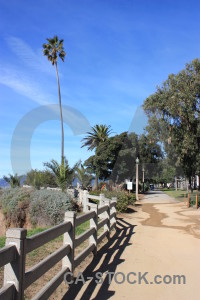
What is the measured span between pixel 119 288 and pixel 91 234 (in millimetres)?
2068

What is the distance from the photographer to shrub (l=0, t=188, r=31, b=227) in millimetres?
15539

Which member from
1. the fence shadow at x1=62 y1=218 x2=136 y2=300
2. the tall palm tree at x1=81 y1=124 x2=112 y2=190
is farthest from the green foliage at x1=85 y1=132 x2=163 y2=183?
the fence shadow at x1=62 y1=218 x2=136 y2=300

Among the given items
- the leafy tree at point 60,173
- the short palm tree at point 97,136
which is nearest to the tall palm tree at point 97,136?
the short palm tree at point 97,136

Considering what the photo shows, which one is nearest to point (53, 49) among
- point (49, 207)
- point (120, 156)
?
point (120, 156)

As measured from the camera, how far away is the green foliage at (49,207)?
44.9 feet

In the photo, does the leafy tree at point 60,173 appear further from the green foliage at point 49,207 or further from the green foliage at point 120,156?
the green foliage at point 120,156

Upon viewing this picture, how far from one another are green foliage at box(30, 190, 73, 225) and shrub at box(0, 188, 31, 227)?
102 cm

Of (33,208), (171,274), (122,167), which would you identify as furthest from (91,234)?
(122,167)

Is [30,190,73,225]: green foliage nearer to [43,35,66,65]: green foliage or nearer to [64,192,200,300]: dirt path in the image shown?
[64,192,200,300]: dirt path

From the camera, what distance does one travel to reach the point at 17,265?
3.36 meters

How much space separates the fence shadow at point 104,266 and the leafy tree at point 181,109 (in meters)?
17.8

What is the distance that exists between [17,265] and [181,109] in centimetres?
2457

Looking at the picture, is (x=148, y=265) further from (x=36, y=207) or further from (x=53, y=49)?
(x=53, y=49)

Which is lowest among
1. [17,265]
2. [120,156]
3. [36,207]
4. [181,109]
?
[36,207]
